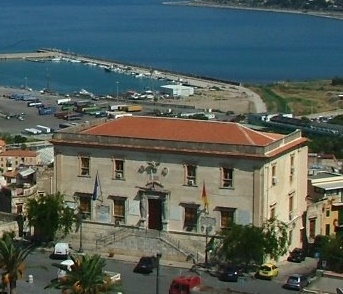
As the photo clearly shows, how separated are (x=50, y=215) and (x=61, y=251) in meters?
1.38

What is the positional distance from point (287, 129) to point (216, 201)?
35.6 m

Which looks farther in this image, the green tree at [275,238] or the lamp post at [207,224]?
the lamp post at [207,224]

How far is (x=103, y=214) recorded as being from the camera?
29719 mm

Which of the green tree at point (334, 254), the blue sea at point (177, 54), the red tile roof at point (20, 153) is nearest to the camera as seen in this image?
the green tree at point (334, 254)

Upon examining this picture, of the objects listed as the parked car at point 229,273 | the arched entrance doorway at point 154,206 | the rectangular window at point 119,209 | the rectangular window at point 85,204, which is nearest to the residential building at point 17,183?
the rectangular window at point 85,204

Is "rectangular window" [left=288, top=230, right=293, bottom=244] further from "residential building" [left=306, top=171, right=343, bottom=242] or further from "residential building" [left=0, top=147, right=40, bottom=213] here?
"residential building" [left=0, top=147, right=40, bottom=213]

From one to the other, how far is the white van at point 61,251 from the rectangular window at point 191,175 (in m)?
3.50

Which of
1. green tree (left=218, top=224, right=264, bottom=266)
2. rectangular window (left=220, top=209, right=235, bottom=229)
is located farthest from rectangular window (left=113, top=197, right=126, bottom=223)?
green tree (left=218, top=224, right=264, bottom=266)

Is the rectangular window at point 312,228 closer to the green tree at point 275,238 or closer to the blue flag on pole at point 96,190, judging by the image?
the green tree at point 275,238

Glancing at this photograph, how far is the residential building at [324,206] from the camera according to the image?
30844mm

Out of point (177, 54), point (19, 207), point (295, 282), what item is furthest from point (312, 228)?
point (177, 54)

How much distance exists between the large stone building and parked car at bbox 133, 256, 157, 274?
1.86 m

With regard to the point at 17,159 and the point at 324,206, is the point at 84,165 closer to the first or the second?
the point at 324,206

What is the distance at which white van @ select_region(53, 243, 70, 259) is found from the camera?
2830 cm
